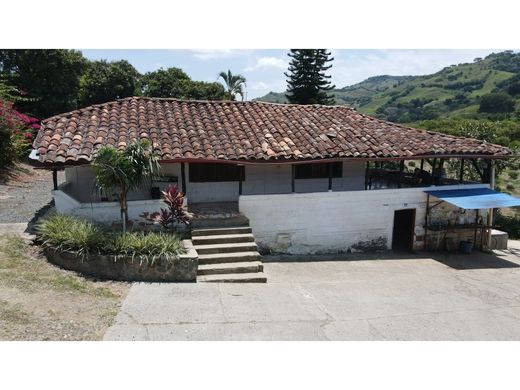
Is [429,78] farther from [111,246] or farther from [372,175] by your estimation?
[111,246]

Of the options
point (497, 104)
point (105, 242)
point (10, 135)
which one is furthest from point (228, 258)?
point (497, 104)

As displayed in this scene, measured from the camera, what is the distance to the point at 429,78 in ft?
449

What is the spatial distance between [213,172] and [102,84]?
23.8m

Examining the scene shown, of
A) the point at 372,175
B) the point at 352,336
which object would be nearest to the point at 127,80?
the point at 372,175

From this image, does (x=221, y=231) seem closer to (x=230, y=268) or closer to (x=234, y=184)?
(x=230, y=268)

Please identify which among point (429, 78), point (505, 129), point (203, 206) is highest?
point (429, 78)

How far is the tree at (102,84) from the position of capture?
32.3m

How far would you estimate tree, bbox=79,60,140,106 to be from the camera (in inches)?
1271

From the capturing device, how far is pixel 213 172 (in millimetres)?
13016

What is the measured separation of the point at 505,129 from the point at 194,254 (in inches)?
1868

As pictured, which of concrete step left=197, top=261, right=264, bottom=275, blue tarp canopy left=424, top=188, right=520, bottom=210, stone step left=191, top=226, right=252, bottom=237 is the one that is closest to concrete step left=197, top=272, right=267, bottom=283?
concrete step left=197, top=261, right=264, bottom=275

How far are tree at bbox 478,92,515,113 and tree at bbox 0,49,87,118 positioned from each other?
75826mm

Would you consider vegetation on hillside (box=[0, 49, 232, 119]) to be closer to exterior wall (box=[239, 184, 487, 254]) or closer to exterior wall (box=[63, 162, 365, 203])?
exterior wall (box=[63, 162, 365, 203])

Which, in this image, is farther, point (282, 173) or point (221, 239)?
point (282, 173)
